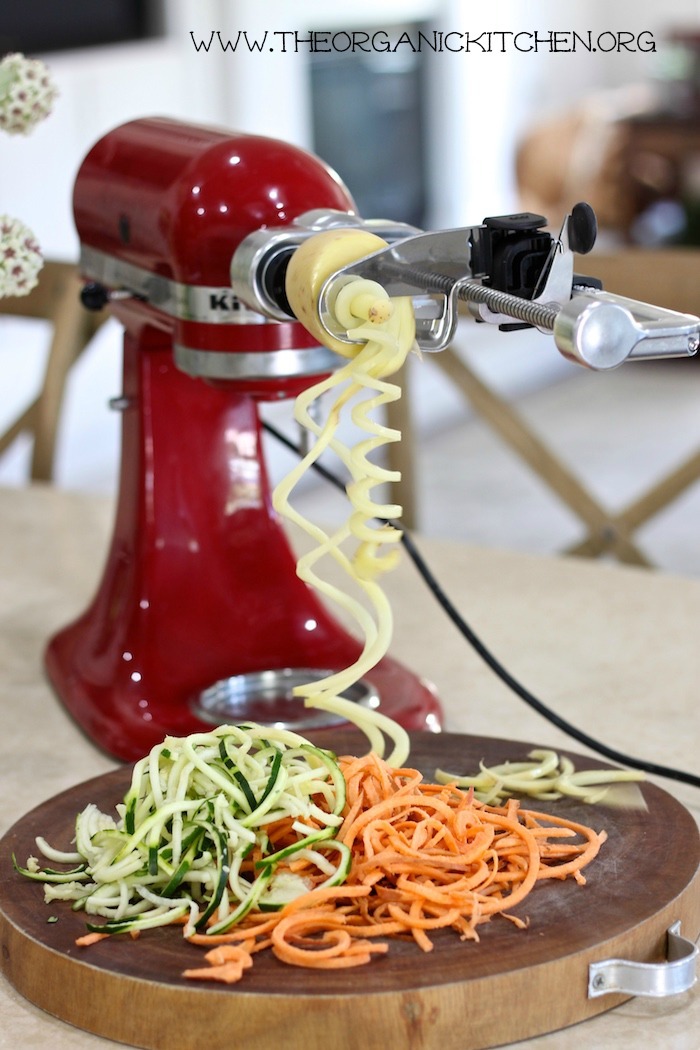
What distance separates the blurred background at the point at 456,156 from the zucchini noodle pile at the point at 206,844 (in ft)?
3.95

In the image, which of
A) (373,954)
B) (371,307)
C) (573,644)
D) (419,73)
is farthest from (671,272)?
(419,73)

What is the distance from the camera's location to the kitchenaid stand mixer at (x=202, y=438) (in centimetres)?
102

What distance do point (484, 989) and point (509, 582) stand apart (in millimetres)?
761

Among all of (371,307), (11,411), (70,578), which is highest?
Result: (371,307)

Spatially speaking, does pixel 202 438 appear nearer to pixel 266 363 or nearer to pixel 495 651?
pixel 266 363

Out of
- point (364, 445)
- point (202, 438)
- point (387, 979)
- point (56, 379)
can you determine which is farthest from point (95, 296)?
point (56, 379)

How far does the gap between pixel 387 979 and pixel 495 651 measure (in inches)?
23.4

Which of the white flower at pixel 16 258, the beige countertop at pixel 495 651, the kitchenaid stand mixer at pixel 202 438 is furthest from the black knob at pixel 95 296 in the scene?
the beige countertop at pixel 495 651

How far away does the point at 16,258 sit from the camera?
3.40 feet

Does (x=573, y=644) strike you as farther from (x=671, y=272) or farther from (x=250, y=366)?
(x=671, y=272)

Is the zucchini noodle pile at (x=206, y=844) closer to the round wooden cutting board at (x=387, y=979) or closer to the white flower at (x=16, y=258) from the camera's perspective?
the round wooden cutting board at (x=387, y=979)

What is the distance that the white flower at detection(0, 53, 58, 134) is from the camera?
1090mm

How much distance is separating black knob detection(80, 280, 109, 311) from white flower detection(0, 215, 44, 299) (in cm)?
13

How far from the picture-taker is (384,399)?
0.82 meters
